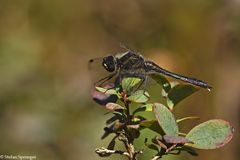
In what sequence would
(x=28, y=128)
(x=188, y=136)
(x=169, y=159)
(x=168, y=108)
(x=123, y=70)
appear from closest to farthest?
(x=188, y=136) < (x=168, y=108) < (x=123, y=70) < (x=169, y=159) < (x=28, y=128)

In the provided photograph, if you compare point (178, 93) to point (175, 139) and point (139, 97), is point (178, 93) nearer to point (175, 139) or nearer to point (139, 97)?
point (139, 97)

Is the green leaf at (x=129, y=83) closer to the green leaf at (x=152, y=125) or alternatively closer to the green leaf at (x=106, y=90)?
the green leaf at (x=106, y=90)

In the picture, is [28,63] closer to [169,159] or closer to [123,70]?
[169,159]

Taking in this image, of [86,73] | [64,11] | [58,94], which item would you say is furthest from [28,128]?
[64,11]

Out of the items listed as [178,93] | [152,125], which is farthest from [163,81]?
[152,125]

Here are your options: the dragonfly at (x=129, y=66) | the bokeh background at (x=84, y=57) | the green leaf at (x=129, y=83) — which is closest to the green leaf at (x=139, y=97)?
the green leaf at (x=129, y=83)

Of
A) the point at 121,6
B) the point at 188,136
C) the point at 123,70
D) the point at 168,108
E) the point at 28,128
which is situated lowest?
the point at 188,136
